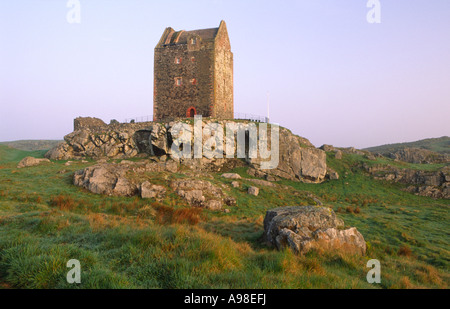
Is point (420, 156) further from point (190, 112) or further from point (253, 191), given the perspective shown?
point (190, 112)

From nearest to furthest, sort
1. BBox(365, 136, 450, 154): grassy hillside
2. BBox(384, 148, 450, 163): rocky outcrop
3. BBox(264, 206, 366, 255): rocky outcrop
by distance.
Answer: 1. BBox(264, 206, 366, 255): rocky outcrop
2. BBox(384, 148, 450, 163): rocky outcrop
3. BBox(365, 136, 450, 154): grassy hillside

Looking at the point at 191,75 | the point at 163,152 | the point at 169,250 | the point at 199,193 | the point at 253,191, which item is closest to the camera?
the point at 169,250

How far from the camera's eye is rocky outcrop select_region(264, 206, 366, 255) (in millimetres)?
9734

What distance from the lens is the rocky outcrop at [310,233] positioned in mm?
9734

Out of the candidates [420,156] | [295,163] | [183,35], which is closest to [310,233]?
[295,163]

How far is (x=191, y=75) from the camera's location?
4000cm

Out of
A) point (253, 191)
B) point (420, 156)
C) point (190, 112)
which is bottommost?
point (253, 191)

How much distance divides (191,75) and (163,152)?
47.4ft

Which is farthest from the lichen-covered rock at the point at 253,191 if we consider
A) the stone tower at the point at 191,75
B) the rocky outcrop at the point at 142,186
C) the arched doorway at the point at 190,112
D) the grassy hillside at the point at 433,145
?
the grassy hillside at the point at 433,145

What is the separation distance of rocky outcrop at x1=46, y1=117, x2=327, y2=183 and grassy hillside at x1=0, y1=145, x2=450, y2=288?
14.2 m

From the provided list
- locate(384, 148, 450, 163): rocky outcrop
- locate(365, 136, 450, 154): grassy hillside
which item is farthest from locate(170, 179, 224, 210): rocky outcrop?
locate(365, 136, 450, 154): grassy hillside

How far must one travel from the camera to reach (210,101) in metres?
39.1

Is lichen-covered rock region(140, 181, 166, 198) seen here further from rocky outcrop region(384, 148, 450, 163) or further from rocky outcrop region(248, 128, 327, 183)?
rocky outcrop region(384, 148, 450, 163)

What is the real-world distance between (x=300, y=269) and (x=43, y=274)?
6.38m
